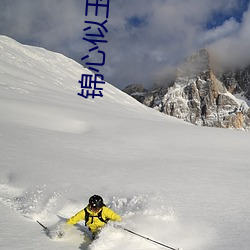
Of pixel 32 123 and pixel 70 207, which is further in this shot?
pixel 32 123

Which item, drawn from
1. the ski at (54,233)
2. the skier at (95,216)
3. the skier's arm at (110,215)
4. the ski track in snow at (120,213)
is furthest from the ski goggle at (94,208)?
the ski at (54,233)

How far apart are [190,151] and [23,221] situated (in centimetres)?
786

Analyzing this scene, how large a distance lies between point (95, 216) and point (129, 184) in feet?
8.01

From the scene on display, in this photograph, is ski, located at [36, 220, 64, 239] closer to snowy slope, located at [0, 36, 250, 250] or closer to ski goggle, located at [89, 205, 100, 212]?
snowy slope, located at [0, 36, 250, 250]

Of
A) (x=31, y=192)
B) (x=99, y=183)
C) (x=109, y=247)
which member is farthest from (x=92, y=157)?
(x=109, y=247)

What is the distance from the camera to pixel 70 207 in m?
6.98

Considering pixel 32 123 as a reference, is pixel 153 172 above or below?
below

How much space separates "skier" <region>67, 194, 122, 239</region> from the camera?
18.5 feet

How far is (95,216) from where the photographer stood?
573 cm

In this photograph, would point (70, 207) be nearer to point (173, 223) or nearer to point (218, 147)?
point (173, 223)

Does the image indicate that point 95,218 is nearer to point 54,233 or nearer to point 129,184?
point 54,233

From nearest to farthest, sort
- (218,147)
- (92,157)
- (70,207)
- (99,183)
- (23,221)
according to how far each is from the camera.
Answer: (23,221), (70,207), (99,183), (92,157), (218,147)

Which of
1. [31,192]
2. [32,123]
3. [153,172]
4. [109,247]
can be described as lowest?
[109,247]

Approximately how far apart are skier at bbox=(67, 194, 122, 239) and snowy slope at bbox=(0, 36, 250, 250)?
229mm
